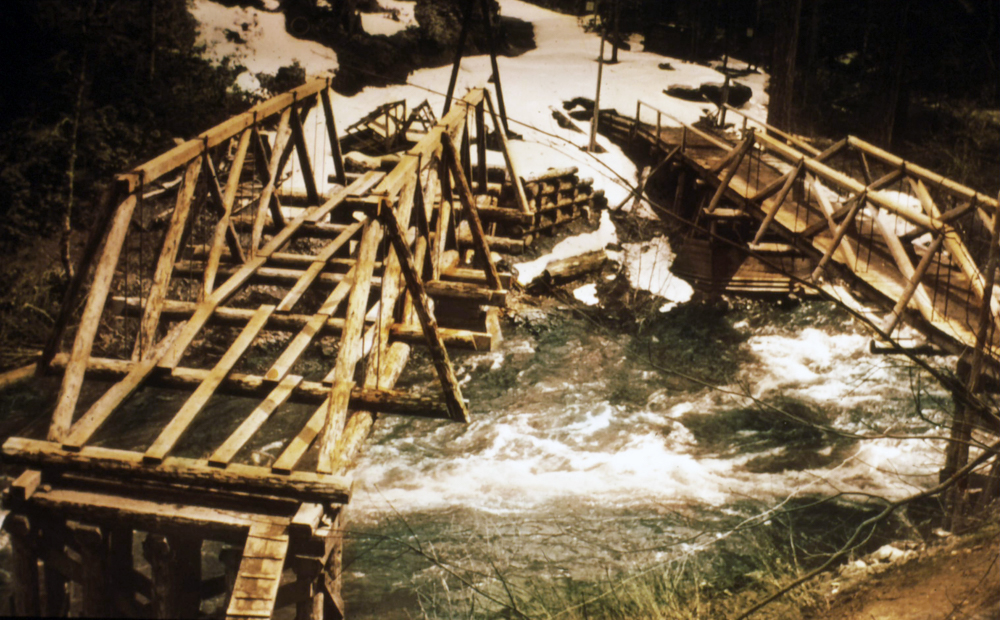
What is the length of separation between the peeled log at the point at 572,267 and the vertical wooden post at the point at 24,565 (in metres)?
9.09

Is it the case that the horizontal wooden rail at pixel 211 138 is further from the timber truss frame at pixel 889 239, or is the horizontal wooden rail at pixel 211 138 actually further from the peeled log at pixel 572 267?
the peeled log at pixel 572 267

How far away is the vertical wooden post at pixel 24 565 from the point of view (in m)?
3.83

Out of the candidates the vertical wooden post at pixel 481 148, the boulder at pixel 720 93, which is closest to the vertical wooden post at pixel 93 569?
the vertical wooden post at pixel 481 148

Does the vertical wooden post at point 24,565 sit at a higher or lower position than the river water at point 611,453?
higher

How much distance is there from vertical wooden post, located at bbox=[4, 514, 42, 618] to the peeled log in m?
9.09

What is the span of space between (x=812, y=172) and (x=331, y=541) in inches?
222

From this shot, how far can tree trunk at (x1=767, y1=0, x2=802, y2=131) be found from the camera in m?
12.4

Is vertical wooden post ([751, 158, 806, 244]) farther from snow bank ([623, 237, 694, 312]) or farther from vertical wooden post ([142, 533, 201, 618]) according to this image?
vertical wooden post ([142, 533, 201, 618])

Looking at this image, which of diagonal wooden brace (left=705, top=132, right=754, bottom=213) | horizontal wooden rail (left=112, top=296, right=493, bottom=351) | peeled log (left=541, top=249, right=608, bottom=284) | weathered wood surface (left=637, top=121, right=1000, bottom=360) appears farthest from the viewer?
peeled log (left=541, top=249, right=608, bottom=284)

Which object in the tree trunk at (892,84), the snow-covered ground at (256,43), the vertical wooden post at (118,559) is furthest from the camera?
Answer: the tree trunk at (892,84)

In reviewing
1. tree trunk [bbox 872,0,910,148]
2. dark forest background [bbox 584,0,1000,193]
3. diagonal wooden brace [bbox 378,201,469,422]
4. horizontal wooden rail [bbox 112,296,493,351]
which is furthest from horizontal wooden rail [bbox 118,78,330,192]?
tree trunk [bbox 872,0,910,148]

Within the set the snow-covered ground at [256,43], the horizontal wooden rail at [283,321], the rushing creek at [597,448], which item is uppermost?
the snow-covered ground at [256,43]

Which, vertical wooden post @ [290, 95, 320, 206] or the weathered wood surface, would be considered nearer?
the weathered wood surface

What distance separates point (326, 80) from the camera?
22.7 ft
